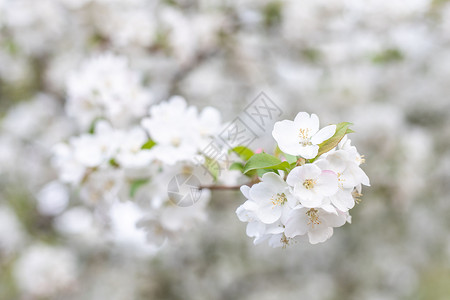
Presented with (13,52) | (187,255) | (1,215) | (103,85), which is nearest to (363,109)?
(187,255)

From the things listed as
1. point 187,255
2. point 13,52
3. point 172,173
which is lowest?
point 172,173

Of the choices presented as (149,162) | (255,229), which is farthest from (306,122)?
(149,162)

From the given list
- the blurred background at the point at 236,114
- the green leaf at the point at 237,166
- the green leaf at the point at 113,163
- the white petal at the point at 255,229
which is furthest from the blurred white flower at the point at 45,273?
the white petal at the point at 255,229

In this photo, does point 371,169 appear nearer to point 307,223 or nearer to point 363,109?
point 363,109

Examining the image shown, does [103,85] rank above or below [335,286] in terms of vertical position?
below

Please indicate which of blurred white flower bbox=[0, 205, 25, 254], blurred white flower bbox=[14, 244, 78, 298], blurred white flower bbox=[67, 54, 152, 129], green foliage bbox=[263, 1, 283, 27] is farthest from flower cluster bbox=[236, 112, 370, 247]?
blurred white flower bbox=[0, 205, 25, 254]

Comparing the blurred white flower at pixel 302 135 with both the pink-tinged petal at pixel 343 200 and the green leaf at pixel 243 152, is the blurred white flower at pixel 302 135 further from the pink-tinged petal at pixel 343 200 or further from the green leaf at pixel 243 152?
the green leaf at pixel 243 152
